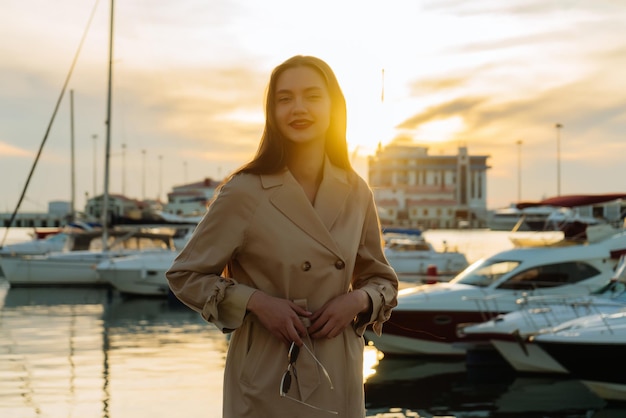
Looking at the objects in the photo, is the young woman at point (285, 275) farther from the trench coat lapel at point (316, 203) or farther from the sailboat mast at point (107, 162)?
the sailboat mast at point (107, 162)

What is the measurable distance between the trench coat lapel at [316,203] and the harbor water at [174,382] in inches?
367

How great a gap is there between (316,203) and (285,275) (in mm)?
233

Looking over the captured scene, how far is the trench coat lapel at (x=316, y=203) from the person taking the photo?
98.5 inches

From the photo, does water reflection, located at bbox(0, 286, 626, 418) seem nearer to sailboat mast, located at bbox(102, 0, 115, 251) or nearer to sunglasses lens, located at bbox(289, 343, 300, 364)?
sunglasses lens, located at bbox(289, 343, 300, 364)

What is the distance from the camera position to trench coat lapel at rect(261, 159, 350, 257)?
250cm

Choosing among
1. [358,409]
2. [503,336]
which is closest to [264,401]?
[358,409]

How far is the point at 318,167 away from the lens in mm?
2688

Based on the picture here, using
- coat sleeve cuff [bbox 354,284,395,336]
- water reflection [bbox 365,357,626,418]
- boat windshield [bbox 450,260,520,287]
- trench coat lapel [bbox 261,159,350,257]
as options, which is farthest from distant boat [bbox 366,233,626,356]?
trench coat lapel [bbox 261,159,350,257]

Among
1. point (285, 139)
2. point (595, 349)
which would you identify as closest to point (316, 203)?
point (285, 139)

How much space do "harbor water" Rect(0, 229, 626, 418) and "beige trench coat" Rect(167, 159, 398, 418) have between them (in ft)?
30.4

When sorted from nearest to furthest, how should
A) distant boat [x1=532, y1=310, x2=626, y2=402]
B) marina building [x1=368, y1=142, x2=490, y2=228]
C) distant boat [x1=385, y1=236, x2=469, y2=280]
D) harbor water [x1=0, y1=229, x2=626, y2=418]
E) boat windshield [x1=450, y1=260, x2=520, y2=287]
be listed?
distant boat [x1=532, y1=310, x2=626, y2=402] < harbor water [x1=0, y1=229, x2=626, y2=418] < boat windshield [x1=450, y1=260, x2=520, y2=287] < distant boat [x1=385, y1=236, x2=469, y2=280] < marina building [x1=368, y1=142, x2=490, y2=228]

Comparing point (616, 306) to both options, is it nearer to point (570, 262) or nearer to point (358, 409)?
point (570, 262)

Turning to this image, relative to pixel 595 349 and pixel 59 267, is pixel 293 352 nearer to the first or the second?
pixel 595 349

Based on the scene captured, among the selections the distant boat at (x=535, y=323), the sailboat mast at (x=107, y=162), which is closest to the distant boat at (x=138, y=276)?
the sailboat mast at (x=107, y=162)
